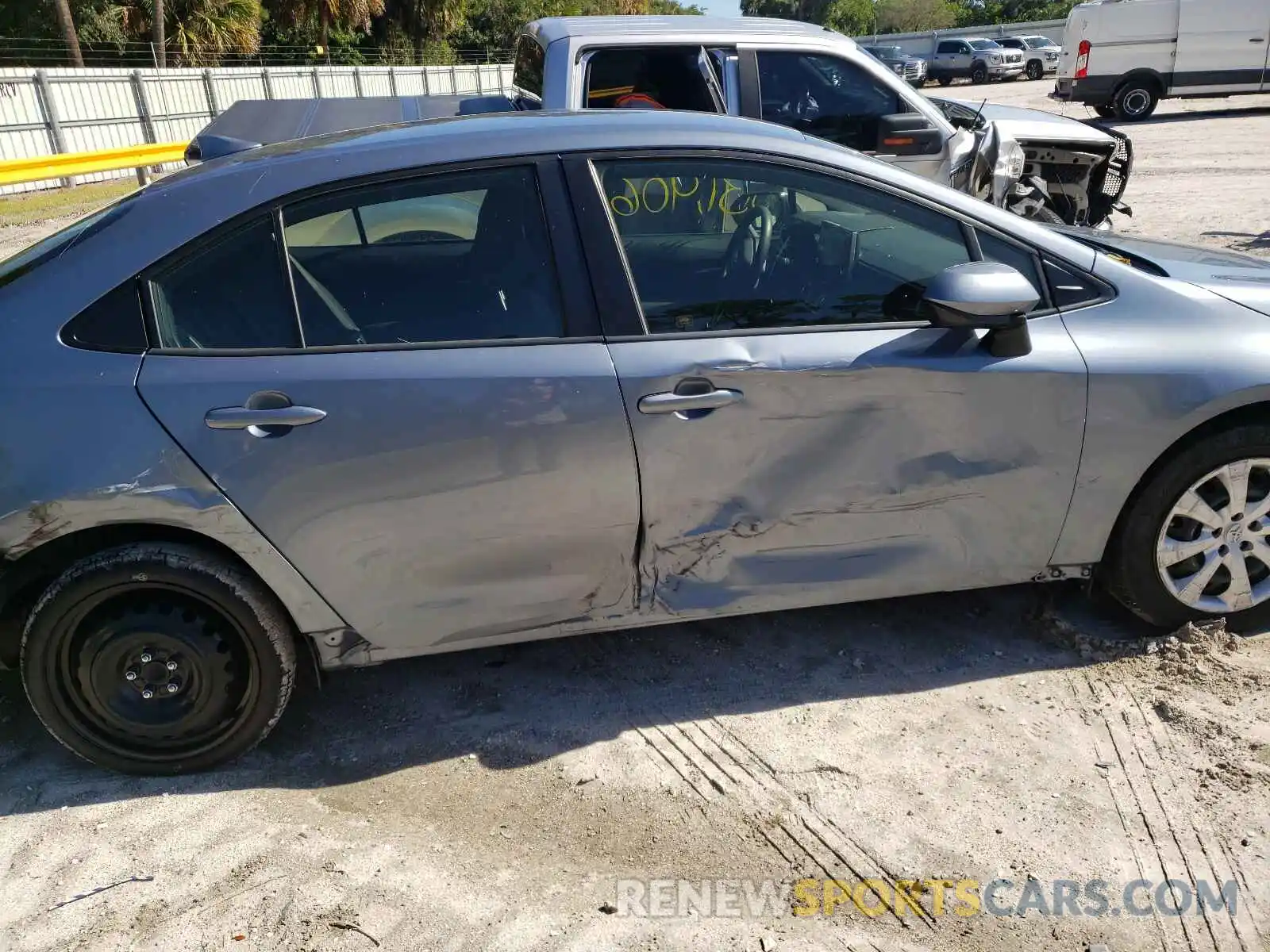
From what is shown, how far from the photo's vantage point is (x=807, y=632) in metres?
3.51

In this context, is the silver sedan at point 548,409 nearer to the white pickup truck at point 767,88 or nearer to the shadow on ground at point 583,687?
the shadow on ground at point 583,687

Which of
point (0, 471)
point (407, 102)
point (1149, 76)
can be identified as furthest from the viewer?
point (1149, 76)

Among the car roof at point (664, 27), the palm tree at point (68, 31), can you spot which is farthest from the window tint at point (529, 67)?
the palm tree at point (68, 31)

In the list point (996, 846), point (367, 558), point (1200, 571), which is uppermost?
point (367, 558)

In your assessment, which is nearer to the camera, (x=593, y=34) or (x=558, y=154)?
(x=558, y=154)

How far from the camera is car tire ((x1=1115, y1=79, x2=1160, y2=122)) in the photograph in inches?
810

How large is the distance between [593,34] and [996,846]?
211 inches

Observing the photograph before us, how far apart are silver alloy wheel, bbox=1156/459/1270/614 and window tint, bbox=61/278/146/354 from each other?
3.10m

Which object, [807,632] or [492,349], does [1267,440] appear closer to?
[807,632]

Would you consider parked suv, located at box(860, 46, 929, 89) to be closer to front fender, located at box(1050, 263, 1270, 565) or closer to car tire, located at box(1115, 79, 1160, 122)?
car tire, located at box(1115, 79, 1160, 122)

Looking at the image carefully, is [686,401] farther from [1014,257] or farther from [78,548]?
[78,548]

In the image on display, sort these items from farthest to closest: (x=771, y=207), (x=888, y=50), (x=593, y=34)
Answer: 1. (x=888, y=50)
2. (x=593, y=34)
3. (x=771, y=207)

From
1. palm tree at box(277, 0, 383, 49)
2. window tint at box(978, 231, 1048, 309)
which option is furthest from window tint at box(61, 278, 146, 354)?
palm tree at box(277, 0, 383, 49)

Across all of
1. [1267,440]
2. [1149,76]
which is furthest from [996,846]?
[1149,76]
